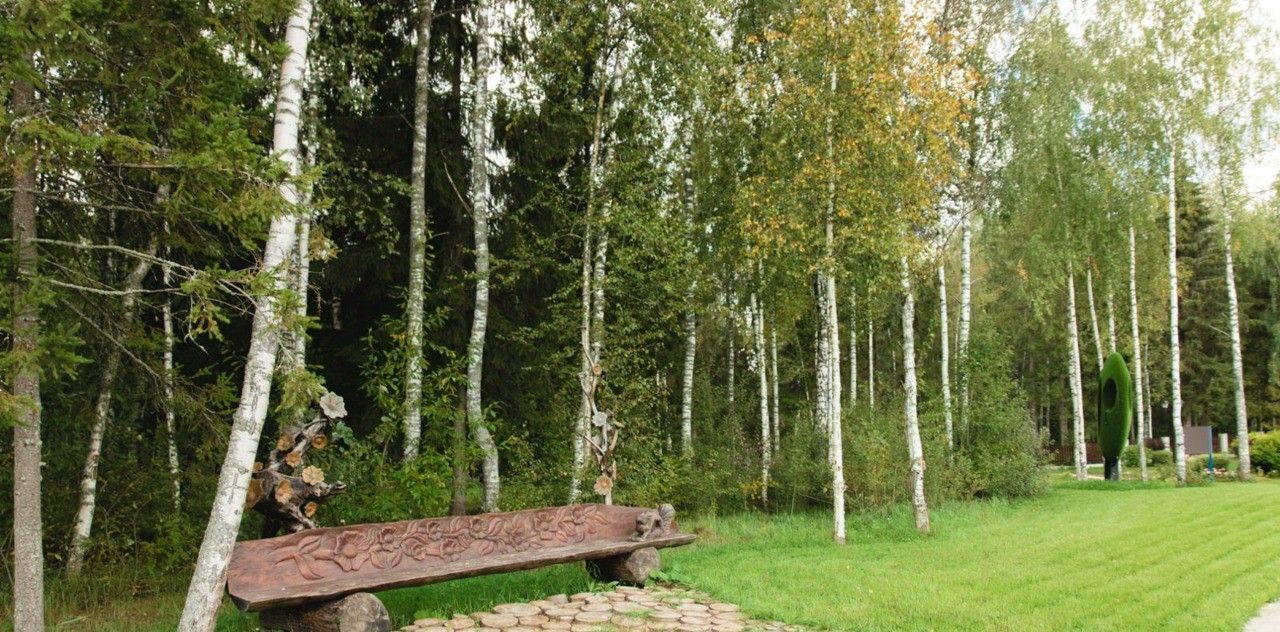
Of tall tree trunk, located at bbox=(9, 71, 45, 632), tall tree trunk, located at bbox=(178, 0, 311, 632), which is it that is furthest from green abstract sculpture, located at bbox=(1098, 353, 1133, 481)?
tall tree trunk, located at bbox=(9, 71, 45, 632)

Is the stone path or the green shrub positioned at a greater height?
the green shrub

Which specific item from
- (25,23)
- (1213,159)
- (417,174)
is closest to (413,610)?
(25,23)

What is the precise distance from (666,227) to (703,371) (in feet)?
16.3

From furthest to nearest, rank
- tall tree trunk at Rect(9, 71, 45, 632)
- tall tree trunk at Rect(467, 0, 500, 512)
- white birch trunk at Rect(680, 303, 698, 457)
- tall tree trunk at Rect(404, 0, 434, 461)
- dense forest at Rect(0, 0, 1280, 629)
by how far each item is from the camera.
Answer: white birch trunk at Rect(680, 303, 698, 457) < tall tree trunk at Rect(467, 0, 500, 512) < tall tree trunk at Rect(404, 0, 434, 461) < dense forest at Rect(0, 0, 1280, 629) < tall tree trunk at Rect(9, 71, 45, 632)

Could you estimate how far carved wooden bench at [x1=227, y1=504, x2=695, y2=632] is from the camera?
14.2ft

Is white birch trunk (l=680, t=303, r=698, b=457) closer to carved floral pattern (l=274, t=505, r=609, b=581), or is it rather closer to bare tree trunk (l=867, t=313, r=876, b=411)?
bare tree trunk (l=867, t=313, r=876, b=411)

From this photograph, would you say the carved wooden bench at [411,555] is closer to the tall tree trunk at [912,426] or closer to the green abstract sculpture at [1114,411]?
the tall tree trunk at [912,426]

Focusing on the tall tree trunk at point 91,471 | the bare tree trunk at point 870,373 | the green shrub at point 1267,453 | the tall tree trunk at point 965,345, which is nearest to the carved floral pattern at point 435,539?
the tall tree trunk at point 91,471

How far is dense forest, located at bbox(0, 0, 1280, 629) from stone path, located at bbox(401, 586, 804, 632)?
1523mm

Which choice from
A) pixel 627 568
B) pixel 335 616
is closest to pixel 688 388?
pixel 627 568

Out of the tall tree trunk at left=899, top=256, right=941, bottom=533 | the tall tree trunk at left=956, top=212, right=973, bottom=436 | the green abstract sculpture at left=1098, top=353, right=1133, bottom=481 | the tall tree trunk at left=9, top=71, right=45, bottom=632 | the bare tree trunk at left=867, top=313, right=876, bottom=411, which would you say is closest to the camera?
the tall tree trunk at left=9, top=71, right=45, bottom=632

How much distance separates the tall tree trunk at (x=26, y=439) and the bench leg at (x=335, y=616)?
3.70 ft

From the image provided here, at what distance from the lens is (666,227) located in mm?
9453

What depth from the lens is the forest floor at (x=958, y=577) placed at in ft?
17.0
